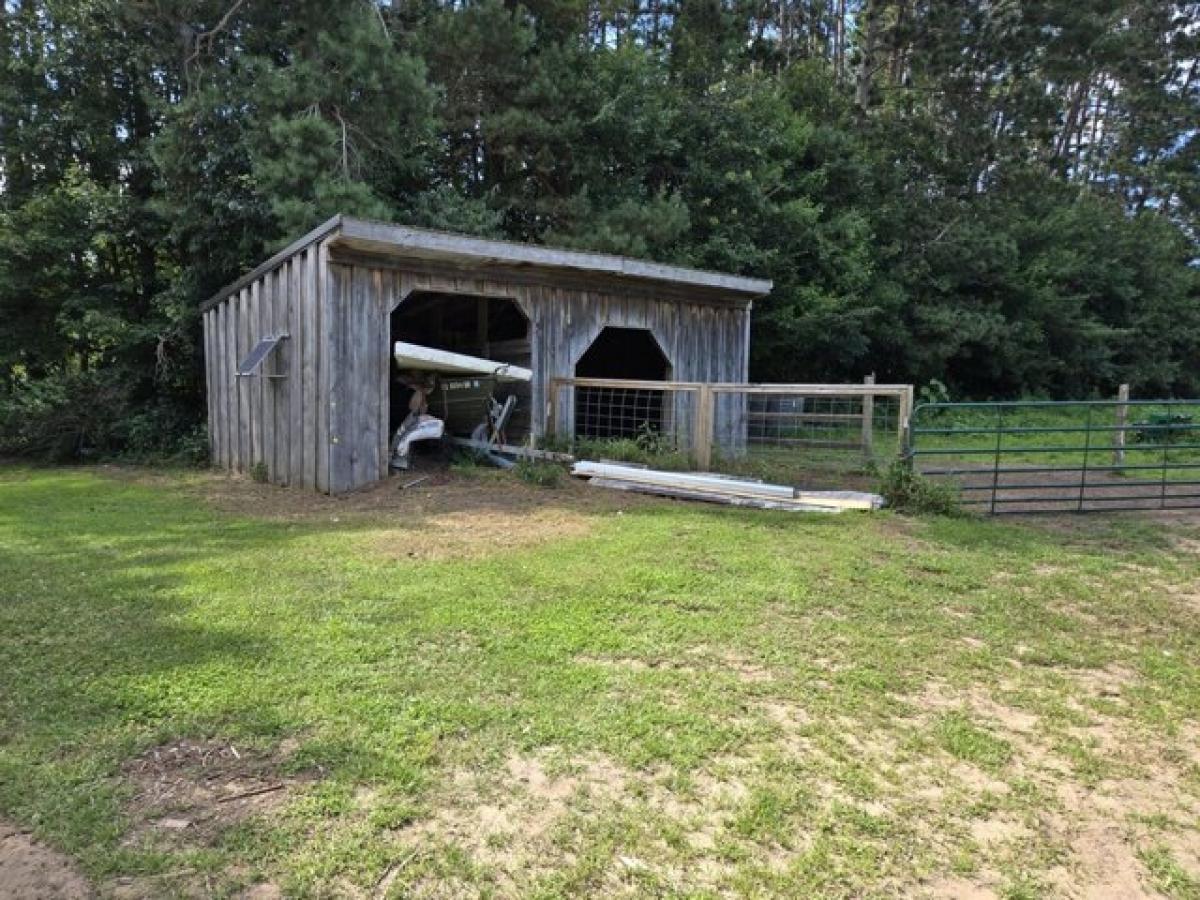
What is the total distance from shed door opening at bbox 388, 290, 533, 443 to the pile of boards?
213 cm

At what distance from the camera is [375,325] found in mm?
8656

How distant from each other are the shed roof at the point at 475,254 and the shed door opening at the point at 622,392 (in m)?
1.17

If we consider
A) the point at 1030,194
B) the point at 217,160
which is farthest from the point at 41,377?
the point at 1030,194

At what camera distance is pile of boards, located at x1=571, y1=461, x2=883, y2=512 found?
23.8 ft

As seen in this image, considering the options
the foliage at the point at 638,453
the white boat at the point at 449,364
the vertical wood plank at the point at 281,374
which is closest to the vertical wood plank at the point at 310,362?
the vertical wood plank at the point at 281,374

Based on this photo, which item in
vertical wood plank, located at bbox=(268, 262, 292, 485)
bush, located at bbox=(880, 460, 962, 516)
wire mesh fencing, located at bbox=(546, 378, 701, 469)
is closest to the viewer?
bush, located at bbox=(880, 460, 962, 516)

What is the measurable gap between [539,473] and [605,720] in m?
5.66

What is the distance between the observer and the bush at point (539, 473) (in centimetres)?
845

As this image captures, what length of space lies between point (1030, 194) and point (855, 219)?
30.3ft

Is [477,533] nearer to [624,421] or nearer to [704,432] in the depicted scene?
[704,432]

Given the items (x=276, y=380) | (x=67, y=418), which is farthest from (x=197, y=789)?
(x=67, y=418)

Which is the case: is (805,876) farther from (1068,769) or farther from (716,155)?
(716,155)

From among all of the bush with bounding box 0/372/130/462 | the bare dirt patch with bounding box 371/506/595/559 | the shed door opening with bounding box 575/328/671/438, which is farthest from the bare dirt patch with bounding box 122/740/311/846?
the bush with bounding box 0/372/130/462

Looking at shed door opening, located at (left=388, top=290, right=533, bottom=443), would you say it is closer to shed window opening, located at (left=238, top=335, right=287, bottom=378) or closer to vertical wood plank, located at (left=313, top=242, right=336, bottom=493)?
shed window opening, located at (left=238, top=335, right=287, bottom=378)
